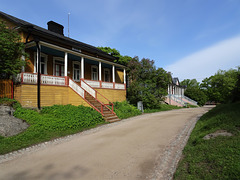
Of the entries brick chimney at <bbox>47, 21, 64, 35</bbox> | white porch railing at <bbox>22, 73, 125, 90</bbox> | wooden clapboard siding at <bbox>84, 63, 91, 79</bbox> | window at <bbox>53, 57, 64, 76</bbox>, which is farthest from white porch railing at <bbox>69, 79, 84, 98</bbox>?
brick chimney at <bbox>47, 21, 64, 35</bbox>

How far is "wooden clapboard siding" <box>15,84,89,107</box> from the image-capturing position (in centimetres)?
998

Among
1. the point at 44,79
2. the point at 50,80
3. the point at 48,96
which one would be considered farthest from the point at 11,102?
the point at 50,80

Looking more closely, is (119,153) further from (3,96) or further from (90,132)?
(3,96)

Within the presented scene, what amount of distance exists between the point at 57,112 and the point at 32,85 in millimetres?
2804

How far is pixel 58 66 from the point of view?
1505 centimetres

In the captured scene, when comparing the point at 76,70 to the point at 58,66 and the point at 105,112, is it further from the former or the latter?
the point at 105,112

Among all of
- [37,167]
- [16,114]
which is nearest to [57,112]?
[16,114]

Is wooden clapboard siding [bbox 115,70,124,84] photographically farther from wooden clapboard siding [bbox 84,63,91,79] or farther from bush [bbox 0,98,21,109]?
bush [bbox 0,98,21,109]

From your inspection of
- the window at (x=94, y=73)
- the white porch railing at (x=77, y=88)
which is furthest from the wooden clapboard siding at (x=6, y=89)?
the window at (x=94, y=73)

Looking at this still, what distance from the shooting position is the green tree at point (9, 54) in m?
9.41

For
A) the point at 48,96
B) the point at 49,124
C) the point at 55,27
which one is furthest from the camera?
the point at 55,27

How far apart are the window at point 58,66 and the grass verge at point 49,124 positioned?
5.45 m

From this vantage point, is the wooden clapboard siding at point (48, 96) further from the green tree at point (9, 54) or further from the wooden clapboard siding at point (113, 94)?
the wooden clapboard siding at point (113, 94)

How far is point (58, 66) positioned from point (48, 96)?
16.2 feet
